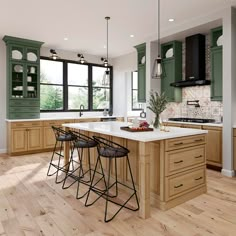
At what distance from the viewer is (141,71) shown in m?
6.25

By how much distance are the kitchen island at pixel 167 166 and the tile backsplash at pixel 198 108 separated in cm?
207

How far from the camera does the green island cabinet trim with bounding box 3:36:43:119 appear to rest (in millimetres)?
5633

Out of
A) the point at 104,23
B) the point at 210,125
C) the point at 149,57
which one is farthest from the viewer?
the point at 149,57

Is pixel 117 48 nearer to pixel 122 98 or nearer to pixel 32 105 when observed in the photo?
pixel 122 98

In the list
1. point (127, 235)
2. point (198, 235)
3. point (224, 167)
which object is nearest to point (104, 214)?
point (127, 235)

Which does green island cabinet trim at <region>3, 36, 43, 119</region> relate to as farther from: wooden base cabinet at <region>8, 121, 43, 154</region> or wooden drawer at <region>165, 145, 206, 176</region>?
wooden drawer at <region>165, 145, 206, 176</region>

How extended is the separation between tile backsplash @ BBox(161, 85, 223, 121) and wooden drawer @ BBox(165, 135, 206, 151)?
2074 mm

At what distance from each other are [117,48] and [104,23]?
2.06m

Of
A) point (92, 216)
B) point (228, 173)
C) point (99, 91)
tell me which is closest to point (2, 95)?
point (99, 91)

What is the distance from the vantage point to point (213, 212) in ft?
8.60

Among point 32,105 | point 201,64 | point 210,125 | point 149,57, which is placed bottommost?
point 210,125

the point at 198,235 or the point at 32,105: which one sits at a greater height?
the point at 32,105

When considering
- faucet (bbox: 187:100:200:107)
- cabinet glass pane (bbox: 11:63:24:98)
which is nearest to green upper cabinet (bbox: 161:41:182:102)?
faucet (bbox: 187:100:200:107)

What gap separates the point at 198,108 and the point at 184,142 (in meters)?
2.68
